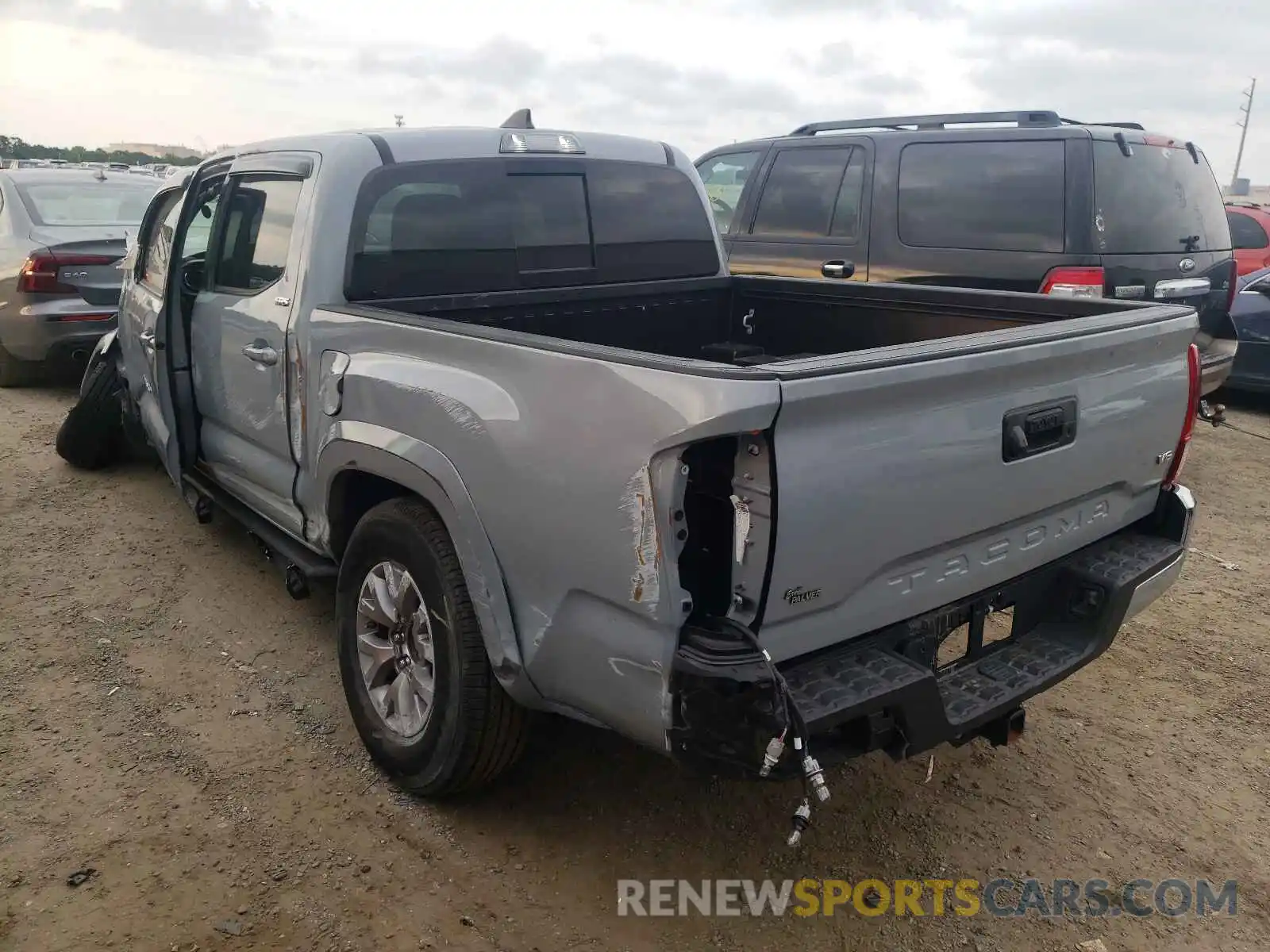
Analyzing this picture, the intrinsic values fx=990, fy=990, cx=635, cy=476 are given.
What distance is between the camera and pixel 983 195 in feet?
19.4

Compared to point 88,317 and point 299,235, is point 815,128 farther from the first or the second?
point 88,317

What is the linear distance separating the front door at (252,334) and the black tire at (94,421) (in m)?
1.90

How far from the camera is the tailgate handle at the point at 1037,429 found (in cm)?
241

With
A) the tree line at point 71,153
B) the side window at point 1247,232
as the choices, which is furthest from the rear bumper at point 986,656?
the tree line at point 71,153

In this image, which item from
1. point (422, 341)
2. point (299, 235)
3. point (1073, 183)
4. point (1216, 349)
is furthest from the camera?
point (1216, 349)

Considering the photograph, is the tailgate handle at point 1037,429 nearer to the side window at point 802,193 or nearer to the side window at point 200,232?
the side window at point 200,232

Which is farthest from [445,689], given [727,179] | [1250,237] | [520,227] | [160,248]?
[1250,237]

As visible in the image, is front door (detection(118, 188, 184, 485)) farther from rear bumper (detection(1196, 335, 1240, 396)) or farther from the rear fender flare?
rear bumper (detection(1196, 335, 1240, 396))

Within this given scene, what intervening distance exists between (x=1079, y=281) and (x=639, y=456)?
4.37m

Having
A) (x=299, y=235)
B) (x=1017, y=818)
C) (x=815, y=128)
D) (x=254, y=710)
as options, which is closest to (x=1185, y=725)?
(x=1017, y=818)

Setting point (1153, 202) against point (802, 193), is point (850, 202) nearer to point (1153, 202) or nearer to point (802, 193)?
point (802, 193)

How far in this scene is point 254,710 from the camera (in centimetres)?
349

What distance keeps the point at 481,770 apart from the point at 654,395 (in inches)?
50.7

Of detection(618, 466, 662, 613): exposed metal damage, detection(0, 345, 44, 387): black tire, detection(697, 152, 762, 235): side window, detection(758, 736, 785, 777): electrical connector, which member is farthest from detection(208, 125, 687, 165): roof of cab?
detection(0, 345, 44, 387): black tire
